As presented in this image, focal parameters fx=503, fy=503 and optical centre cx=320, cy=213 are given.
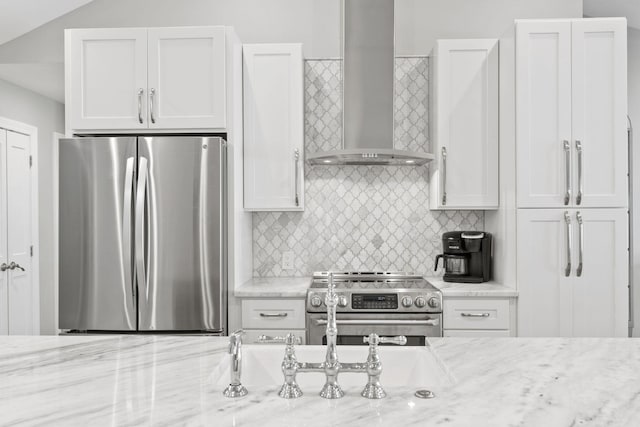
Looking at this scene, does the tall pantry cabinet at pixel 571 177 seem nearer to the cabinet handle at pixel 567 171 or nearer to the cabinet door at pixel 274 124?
the cabinet handle at pixel 567 171

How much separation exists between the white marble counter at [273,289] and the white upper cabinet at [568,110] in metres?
1.42

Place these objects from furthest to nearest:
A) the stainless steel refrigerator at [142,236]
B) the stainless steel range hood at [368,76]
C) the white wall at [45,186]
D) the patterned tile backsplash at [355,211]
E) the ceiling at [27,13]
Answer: the white wall at [45,186]
the patterned tile backsplash at [355,211]
the ceiling at [27,13]
the stainless steel range hood at [368,76]
the stainless steel refrigerator at [142,236]

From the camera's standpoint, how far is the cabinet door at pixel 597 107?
9.57 feet

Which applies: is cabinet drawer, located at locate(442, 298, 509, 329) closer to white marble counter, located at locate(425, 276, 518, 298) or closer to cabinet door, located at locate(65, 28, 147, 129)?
white marble counter, located at locate(425, 276, 518, 298)

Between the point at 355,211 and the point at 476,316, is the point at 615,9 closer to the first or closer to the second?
the point at 355,211

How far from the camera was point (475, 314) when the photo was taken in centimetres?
294

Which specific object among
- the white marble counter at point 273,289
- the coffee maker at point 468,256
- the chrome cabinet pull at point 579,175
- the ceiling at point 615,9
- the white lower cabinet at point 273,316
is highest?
the ceiling at point 615,9

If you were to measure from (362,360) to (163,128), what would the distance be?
2015mm

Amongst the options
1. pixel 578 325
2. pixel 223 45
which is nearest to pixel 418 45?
pixel 223 45

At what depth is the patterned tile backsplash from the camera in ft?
11.9

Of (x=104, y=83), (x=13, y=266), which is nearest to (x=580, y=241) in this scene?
(x=104, y=83)

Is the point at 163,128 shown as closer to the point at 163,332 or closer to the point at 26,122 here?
the point at 163,332

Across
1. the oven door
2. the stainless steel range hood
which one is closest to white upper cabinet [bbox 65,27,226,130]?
the stainless steel range hood

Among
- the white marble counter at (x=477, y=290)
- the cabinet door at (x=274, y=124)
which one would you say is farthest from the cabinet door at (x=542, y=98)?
the cabinet door at (x=274, y=124)
